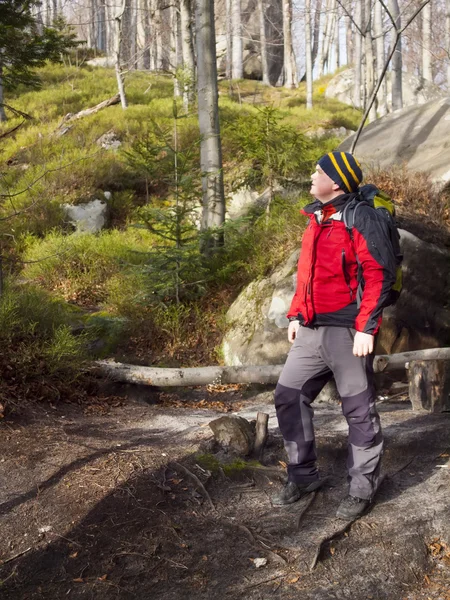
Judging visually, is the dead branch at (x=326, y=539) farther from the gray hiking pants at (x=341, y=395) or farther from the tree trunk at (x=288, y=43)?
the tree trunk at (x=288, y=43)

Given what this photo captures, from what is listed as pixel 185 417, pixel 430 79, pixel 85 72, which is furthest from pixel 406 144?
pixel 430 79

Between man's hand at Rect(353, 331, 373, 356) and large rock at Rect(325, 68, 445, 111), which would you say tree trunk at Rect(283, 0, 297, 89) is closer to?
large rock at Rect(325, 68, 445, 111)

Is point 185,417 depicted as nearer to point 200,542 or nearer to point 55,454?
point 55,454

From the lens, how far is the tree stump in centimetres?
579

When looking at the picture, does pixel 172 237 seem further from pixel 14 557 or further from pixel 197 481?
pixel 14 557

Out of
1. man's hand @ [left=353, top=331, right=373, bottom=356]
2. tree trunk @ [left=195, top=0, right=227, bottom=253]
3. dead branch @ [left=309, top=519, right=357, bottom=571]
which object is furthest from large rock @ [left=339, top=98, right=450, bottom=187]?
dead branch @ [left=309, top=519, right=357, bottom=571]

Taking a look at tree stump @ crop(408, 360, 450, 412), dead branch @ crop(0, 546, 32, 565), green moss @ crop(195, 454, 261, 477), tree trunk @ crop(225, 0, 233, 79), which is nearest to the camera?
dead branch @ crop(0, 546, 32, 565)

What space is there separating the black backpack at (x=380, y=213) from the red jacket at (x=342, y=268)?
0.12 ft

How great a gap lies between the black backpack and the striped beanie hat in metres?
0.09

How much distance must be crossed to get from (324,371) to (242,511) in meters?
1.04

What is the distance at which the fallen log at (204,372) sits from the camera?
21.0 feet

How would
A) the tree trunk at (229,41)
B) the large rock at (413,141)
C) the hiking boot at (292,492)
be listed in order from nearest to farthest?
the hiking boot at (292,492) → the large rock at (413,141) → the tree trunk at (229,41)

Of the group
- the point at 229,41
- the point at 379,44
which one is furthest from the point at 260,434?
the point at 229,41

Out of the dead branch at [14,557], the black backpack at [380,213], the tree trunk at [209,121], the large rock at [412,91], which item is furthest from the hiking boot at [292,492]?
the large rock at [412,91]
